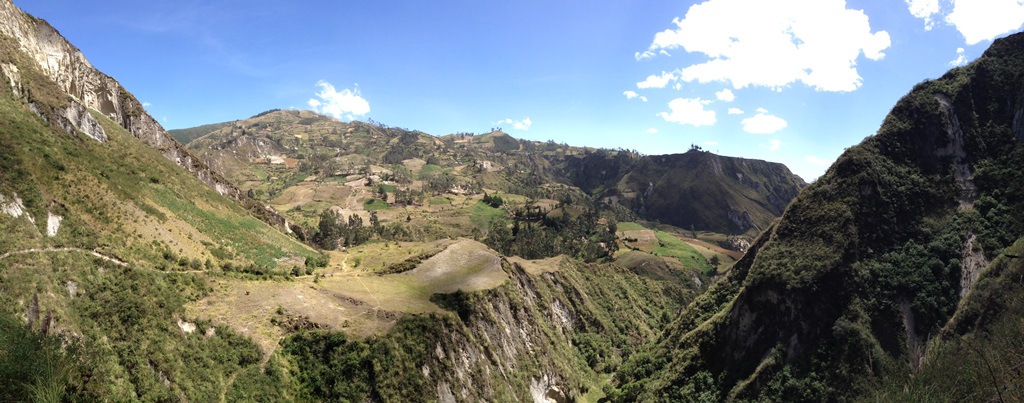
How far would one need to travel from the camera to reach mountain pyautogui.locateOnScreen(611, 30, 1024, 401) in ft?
214

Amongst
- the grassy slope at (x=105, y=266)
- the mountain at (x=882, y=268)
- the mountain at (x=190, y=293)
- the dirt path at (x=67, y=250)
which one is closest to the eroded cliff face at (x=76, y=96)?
the mountain at (x=190, y=293)

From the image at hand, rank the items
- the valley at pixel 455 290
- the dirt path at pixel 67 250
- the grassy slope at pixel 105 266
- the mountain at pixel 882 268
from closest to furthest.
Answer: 1. the grassy slope at pixel 105 266
2. the dirt path at pixel 67 250
3. the valley at pixel 455 290
4. the mountain at pixel 882 268

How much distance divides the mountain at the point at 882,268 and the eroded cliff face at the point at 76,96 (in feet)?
281

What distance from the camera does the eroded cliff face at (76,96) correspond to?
50531 millimetres

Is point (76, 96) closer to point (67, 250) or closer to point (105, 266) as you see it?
point (67, 250)

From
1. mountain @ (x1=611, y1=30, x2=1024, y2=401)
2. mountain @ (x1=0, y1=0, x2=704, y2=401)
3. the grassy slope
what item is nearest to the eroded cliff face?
mountain @ (x1=0, y1=0, x2=704, y2=401)

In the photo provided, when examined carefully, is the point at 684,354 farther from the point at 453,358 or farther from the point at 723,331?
the point at 453,358

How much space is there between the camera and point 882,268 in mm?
74188

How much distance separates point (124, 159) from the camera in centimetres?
5716

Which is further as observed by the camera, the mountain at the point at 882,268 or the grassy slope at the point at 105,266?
the mountain at the point at 882,268

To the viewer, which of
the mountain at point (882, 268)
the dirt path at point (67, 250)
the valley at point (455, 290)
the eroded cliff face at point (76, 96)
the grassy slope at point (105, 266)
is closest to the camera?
the grassy slope at point (105, 266)

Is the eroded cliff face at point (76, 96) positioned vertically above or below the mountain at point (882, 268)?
above

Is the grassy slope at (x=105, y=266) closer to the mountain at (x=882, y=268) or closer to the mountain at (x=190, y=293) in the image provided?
the mountain at (x=190, y=293)

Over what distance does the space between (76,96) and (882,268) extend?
432 ft
